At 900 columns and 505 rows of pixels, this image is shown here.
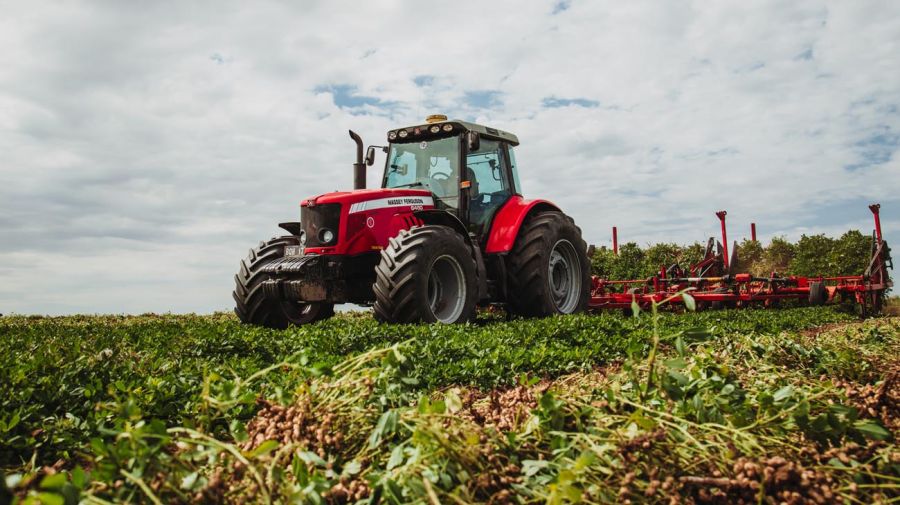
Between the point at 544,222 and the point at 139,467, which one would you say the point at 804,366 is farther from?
the point at 544,222

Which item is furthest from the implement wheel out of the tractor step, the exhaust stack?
the tractor step

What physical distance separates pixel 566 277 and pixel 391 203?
Result: 138 inches

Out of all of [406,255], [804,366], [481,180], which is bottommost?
[804,366]

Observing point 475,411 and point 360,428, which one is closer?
point 360,428

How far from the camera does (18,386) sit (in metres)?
4.06

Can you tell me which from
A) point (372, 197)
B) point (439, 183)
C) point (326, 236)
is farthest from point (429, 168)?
point (326, 236)

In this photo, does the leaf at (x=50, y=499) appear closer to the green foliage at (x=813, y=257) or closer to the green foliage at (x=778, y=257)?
the green foliage at (x=813, y=257)

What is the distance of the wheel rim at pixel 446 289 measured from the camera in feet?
26.8

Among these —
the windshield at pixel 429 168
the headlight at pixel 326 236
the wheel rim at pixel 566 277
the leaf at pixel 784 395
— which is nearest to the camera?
the leaf at pixel 784 395

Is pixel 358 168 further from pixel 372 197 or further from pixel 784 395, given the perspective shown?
pixel 784 395

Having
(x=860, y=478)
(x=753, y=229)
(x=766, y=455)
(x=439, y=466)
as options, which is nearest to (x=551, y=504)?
(x=439, y=466)

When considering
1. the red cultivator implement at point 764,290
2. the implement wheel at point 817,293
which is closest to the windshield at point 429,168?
the red cultivator implement at point 764,290

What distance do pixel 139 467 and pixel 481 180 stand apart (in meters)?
8.19

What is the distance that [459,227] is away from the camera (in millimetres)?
8570
